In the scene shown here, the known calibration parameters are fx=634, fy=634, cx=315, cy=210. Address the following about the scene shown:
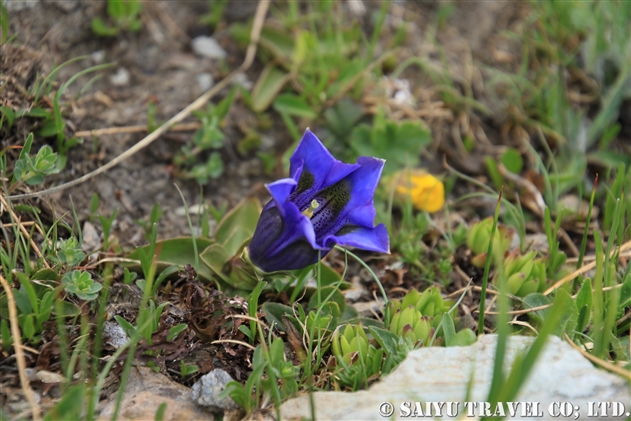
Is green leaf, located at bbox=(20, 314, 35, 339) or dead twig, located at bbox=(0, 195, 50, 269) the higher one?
dead twig, located at bbox=(0, 195, 50, 269)

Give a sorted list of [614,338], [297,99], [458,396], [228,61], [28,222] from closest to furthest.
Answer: [458,396] → [614,338] → [28,222] → [297,99] → [228,61]

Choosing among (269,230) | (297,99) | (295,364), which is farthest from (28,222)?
(297,99)

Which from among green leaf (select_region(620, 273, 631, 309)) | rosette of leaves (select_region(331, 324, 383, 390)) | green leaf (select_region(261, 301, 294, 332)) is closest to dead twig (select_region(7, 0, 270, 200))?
green leaf (select_region(261, 301, 294, 332))

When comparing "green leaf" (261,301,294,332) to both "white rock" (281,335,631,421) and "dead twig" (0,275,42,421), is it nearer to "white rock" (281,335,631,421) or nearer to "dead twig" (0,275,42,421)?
"white rock" (281,335,631,421)

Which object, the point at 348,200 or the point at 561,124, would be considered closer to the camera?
the point at 348,200

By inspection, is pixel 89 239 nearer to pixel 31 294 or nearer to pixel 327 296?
pixel 31 294

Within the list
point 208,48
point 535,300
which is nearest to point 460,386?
Result: point 535,300

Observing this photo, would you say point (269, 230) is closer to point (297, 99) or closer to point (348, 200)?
point (348, 200)
